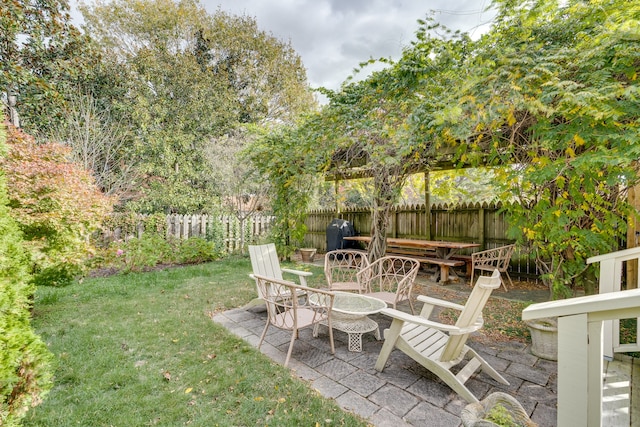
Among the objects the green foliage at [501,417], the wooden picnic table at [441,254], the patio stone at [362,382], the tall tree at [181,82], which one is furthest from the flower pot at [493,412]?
the tall tree at [181,82]

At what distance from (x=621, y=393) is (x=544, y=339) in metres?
0.84

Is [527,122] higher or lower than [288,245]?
higher

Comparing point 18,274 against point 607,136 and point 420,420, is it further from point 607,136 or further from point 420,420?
point 607,136

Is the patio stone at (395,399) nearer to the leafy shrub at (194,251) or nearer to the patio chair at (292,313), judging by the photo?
the patio chair at (292,313)

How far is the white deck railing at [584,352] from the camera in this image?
99cm

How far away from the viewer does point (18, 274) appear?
2008mm

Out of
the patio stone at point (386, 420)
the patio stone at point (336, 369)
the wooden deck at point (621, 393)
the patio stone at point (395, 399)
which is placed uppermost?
the wooden deck at point (621, 393)

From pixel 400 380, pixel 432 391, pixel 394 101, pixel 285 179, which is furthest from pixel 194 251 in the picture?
pixel 432 391

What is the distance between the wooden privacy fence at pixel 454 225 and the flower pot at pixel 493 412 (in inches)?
179

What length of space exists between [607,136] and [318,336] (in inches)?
123

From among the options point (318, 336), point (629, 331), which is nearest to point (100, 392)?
point (318, 336)

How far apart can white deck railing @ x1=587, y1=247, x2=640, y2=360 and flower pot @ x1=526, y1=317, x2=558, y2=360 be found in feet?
1.13

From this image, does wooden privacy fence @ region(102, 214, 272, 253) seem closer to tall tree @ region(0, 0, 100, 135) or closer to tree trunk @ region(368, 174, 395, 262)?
tall tree @ region(0, 0, 100, 135)

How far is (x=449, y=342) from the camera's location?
2117 mm
